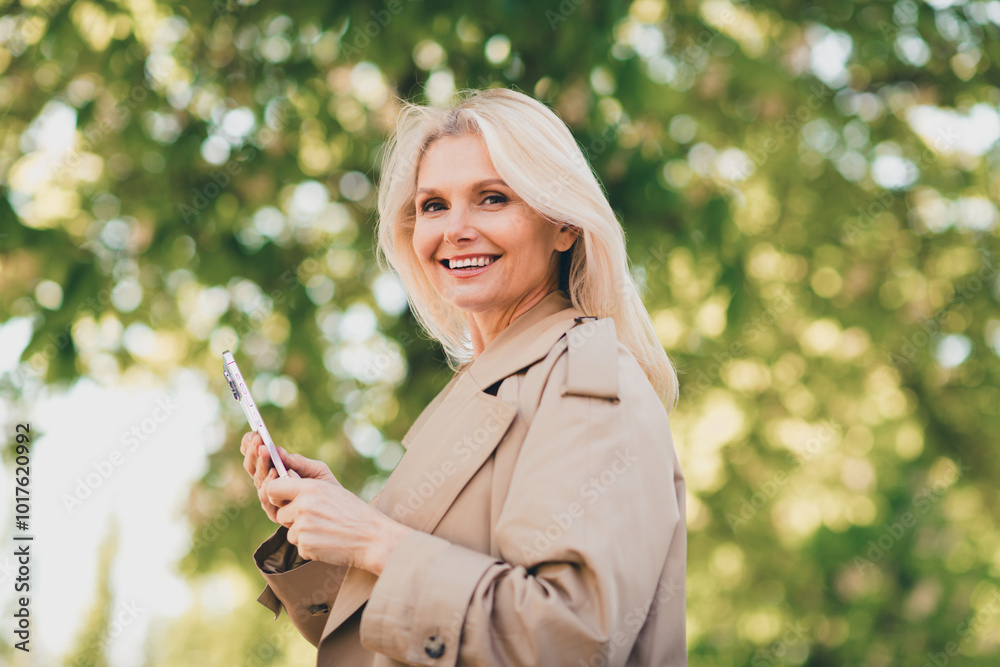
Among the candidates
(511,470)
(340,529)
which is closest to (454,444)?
(511,470)

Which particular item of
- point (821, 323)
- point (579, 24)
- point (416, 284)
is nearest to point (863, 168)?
point (821, 323)

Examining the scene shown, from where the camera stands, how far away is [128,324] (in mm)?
4484

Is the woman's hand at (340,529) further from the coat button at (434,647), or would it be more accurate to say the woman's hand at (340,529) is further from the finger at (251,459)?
the finger at (251,459)

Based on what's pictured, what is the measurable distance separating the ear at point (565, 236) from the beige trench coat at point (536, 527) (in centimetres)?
21

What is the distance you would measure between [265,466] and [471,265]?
0.63 meters

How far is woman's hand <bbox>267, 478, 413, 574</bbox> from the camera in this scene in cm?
160

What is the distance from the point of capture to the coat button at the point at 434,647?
150cm

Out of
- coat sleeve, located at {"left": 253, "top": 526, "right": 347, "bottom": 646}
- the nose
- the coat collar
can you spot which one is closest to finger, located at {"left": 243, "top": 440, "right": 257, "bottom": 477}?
coat sleeve, located at {"left": 253, "top": 526, "right": 347, "bottom": 646}

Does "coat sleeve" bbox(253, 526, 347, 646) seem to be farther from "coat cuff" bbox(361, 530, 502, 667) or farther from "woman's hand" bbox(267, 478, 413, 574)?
"coat cuff" bbox(361, 530, 502, 667)

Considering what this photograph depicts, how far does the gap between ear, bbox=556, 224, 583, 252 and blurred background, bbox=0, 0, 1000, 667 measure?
1.32 metres

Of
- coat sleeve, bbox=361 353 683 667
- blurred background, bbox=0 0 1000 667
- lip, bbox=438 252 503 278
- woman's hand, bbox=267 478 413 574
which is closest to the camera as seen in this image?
coat sleeve, bbox=361 353 683 667

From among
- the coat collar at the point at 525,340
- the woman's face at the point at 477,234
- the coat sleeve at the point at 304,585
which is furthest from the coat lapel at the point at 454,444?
the coat sleeve at the point at 304,585

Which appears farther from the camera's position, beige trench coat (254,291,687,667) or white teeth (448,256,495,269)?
white teeth (448,256,495,269)

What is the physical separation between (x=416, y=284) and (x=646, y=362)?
771 mm
